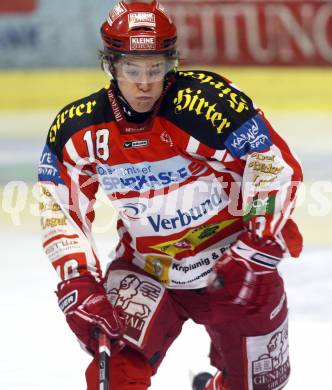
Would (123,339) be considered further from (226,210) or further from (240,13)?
(240,13)

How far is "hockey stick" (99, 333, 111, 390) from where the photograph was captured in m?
3.53

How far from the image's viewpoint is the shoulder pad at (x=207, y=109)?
3590 mm

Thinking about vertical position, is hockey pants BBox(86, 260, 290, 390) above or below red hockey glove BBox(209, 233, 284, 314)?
below

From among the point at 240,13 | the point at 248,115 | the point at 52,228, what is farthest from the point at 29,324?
the point at 240,13

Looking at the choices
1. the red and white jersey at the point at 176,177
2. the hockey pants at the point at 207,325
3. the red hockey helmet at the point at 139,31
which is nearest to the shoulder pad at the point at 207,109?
the red and white jersey at the point at 176,177

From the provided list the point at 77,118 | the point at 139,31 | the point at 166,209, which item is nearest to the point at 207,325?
the point at 166,209

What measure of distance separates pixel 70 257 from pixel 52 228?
0.42ft

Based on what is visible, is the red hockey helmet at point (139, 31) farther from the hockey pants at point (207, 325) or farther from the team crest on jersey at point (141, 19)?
the hockey pants at point (207, 325)

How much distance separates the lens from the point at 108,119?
3.71 metres

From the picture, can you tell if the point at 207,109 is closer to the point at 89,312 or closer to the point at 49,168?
the point at 49,168

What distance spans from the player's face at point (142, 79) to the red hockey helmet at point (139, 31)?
3 cm

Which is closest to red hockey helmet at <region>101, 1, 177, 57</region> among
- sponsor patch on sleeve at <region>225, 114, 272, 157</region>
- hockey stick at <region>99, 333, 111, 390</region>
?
sponsor patch on sleeve at <region>225, 114, 272, 157</region>

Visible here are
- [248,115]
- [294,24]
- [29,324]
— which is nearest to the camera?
[248,115]

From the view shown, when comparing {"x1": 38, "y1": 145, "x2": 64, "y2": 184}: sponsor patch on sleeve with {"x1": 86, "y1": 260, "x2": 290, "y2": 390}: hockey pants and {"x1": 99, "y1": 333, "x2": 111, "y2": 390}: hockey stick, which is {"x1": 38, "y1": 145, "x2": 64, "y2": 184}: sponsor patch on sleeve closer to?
{"x1": 86, "y1": 260, "x2": 290, "y2": 390}: hockey pants
